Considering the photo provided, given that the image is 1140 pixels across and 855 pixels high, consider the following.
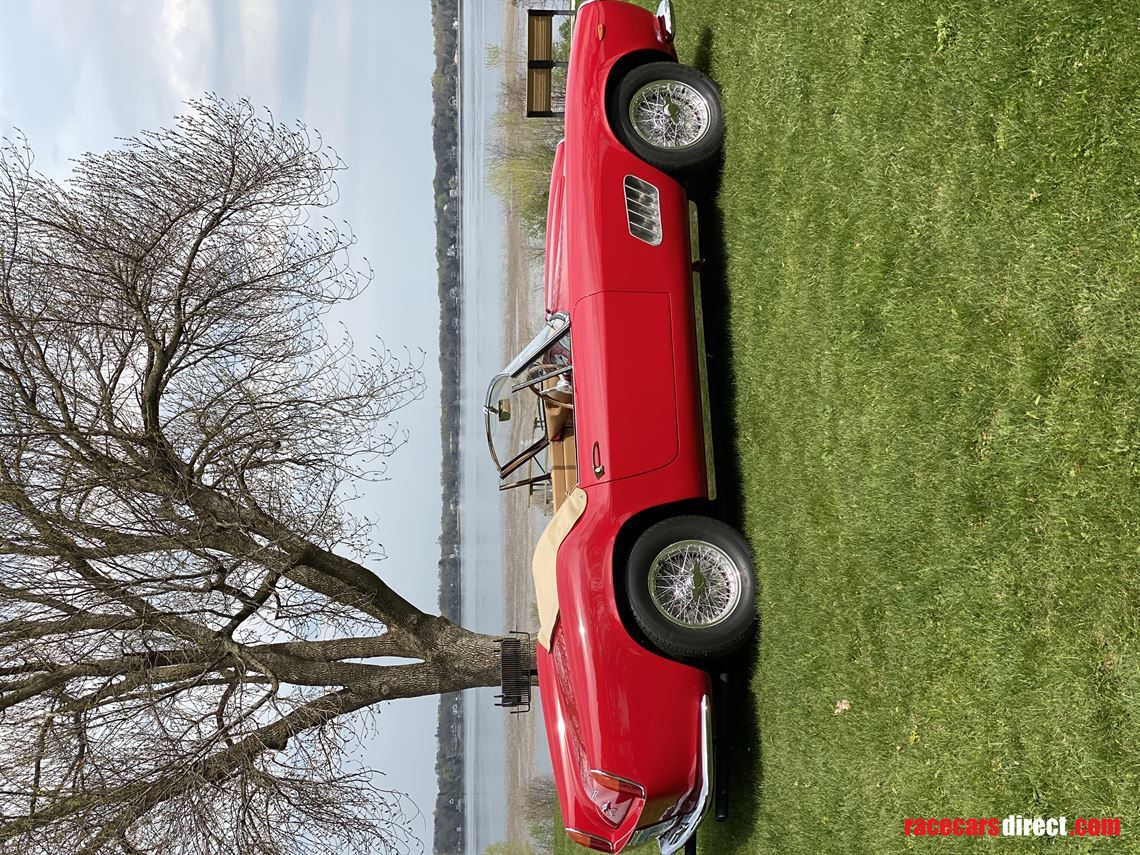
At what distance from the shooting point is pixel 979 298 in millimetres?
4207

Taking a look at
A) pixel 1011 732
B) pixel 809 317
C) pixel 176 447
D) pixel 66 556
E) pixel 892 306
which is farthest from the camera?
pixel 176 447

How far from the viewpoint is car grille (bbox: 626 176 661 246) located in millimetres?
6316

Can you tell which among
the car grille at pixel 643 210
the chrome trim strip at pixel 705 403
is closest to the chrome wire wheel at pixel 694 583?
the chrome trim strip at pixel 705 403

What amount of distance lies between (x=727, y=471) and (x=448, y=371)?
21.0m

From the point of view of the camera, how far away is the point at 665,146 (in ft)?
22.3

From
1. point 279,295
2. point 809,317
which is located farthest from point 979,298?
point 279,295

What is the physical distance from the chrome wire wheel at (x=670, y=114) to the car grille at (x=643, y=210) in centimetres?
49

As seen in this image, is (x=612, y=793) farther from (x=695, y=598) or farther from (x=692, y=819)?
(x=695, y=598)

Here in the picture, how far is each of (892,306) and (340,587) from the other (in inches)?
224

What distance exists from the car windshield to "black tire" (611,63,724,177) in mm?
1556

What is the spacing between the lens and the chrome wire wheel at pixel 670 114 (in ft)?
22.2

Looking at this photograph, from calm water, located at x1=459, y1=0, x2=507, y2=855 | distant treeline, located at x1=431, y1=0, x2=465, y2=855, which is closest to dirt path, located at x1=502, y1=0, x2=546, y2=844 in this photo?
calm water, located at x1=459, y1=0, x2=507, y2=855

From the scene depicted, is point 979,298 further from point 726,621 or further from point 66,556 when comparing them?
point 66,556

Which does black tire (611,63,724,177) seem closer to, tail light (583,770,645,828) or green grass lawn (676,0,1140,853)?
green grass lawn (676,0,1140,853)
